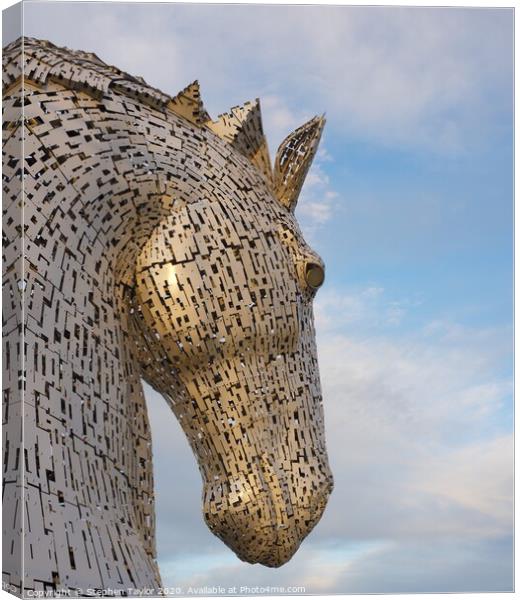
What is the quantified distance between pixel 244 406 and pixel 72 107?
3.81 ft

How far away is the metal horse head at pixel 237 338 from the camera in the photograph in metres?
3.68

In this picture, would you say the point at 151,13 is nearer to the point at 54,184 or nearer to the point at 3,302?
the point at 54,184

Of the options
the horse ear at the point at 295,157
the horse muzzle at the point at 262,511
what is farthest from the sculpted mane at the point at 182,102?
the horse muzzle at the point at 262,511

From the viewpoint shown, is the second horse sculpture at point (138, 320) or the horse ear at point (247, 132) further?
the horse ear at point (247, 132)

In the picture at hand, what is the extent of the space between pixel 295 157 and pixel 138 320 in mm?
1154

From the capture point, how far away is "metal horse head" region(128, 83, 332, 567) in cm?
368

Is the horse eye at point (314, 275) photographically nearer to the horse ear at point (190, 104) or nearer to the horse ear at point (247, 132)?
the horse ear at point (247, 132)

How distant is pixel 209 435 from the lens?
393cm

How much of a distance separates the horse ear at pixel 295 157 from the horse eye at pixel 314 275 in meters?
0.38

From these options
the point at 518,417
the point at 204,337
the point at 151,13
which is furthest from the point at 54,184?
the point at 518,417

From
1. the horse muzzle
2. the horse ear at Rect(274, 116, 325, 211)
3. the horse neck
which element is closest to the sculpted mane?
the horse ear at Rect(274, 116, 325, 211)

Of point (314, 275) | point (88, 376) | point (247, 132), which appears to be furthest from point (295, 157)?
point (88, 376)

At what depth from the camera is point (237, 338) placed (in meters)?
3.79

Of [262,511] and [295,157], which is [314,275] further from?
[262,511]
